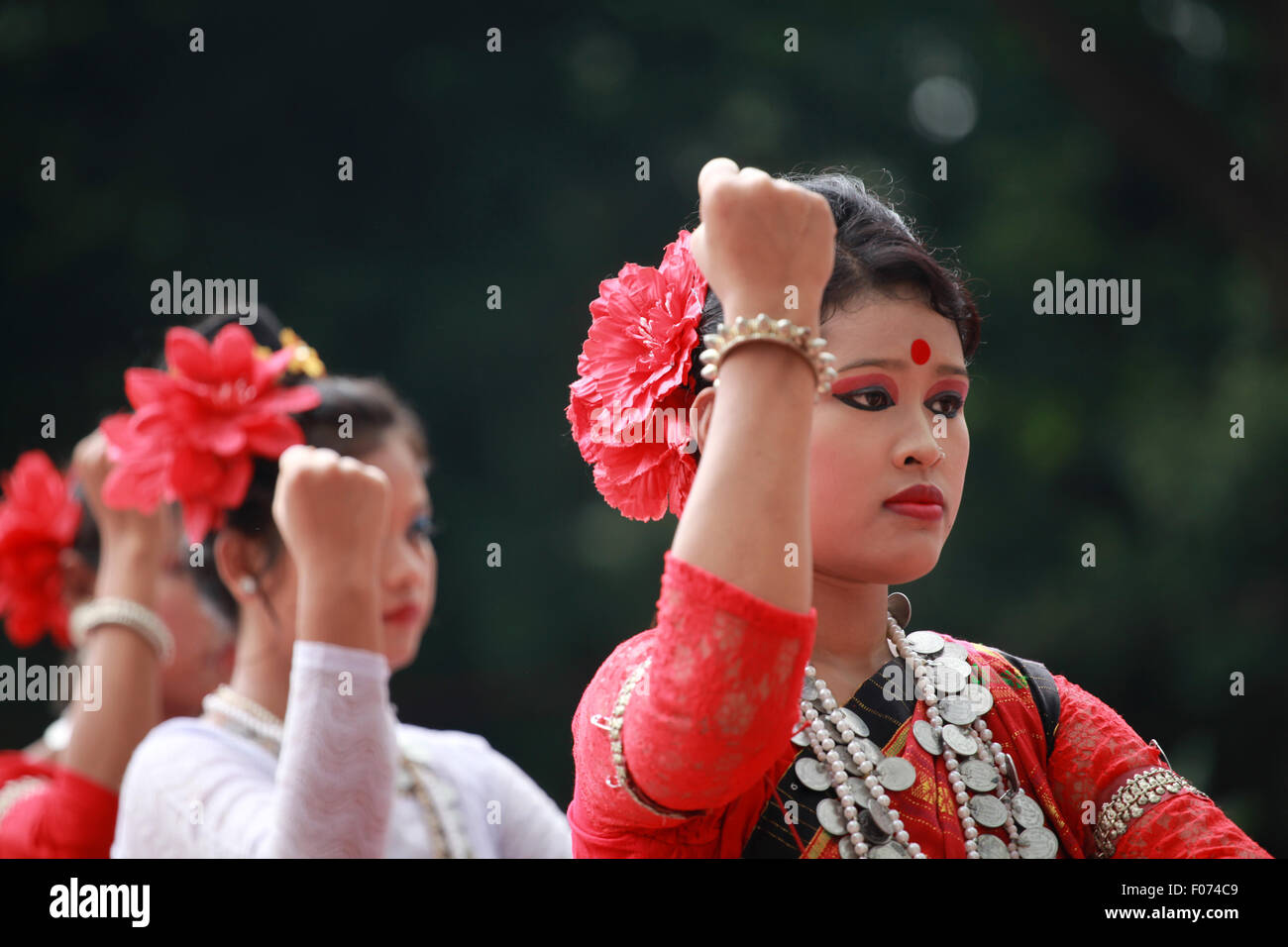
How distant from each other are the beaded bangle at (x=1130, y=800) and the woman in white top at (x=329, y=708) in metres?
0.75

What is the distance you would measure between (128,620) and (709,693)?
135 cm

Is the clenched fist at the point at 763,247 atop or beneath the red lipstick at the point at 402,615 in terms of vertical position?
atop

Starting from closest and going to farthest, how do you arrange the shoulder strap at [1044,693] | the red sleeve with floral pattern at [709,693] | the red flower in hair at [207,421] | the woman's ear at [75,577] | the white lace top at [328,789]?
1. the red sleeve with floral pattern at [709,693]
2. the shoulder strap at [1044,693]
3. the white lace top at [328,789]
4. the red flower in hair at [207,421]
5. the woman's ear at [75,577]

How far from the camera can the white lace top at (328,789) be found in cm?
145

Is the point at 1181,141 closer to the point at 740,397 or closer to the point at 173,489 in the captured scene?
the point at 173,489

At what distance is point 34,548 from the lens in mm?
2297

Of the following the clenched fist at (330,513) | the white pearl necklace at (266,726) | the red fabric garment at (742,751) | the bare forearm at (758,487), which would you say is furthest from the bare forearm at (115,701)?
the bare forearm at (758,487)

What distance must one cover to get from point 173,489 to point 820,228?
3.81 ft

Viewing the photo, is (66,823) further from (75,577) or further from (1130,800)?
(1130,800)

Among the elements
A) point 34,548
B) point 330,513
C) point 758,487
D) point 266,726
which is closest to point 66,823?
point 266,726

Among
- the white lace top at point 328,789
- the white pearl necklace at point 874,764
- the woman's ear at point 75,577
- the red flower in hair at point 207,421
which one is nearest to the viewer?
the white pearl necklace at point 874,764

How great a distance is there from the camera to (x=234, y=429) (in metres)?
1.82

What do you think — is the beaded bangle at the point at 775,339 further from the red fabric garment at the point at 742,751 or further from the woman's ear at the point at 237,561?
the woman's ear at the point at 237,561
